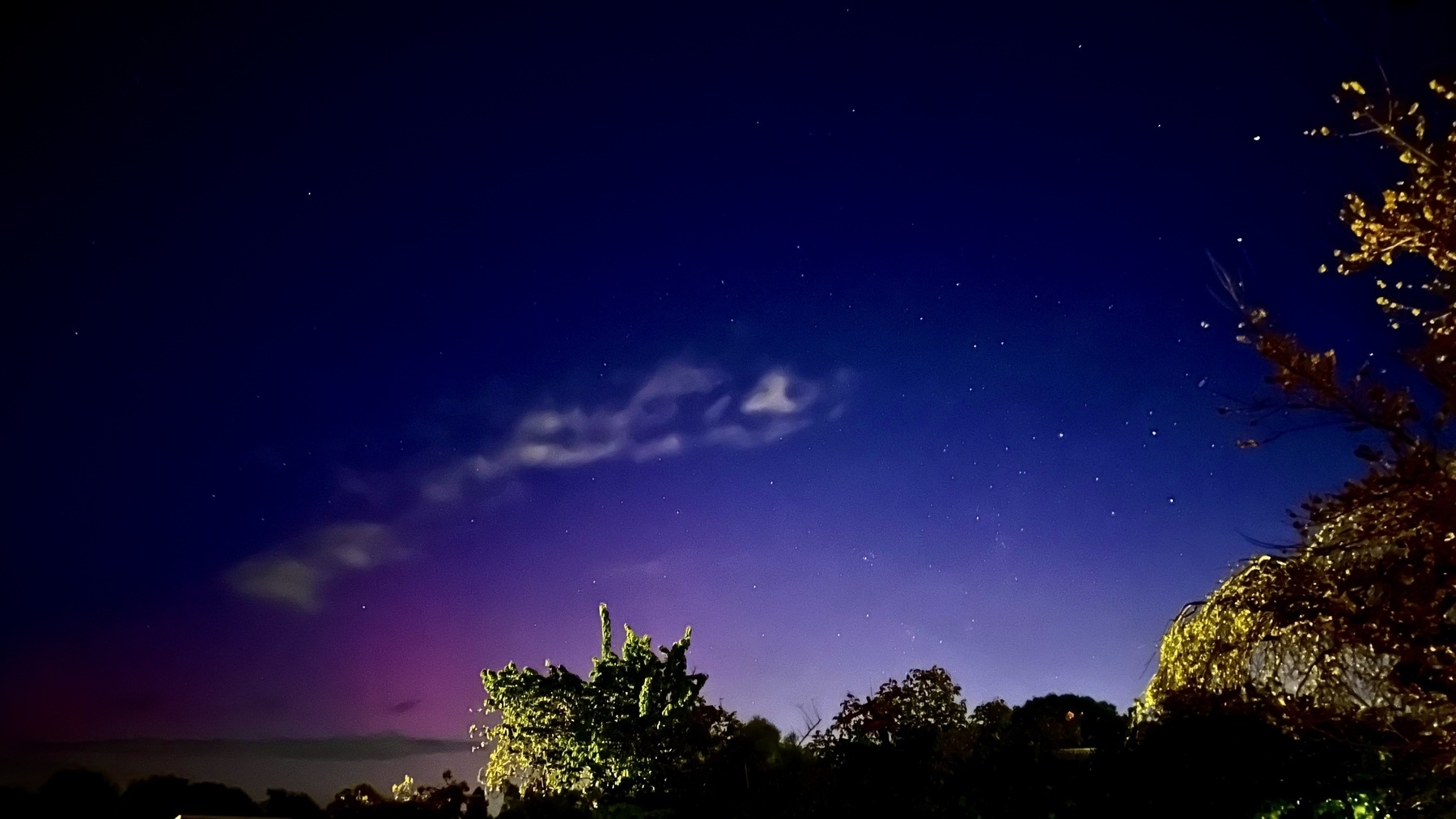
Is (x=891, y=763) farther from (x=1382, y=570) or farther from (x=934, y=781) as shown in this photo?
(x=1382, y=570)

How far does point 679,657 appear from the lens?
2033 centimetres

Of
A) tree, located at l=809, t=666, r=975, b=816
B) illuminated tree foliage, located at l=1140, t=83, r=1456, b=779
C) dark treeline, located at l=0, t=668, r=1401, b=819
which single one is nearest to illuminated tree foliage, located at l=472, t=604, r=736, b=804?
dark treeline, located at l=0, t=668, r=1401, b=819

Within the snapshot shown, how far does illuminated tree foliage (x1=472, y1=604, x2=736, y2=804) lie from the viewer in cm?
1811

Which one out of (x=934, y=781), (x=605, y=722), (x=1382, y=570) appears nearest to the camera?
(x=1382, y=570)

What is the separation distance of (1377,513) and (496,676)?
19.5 meters

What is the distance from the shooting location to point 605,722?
1911cm

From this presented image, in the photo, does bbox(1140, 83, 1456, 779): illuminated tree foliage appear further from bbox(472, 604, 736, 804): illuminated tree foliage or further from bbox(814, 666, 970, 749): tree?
bbox(472, 604, 736, 804): illuminated tree foliage

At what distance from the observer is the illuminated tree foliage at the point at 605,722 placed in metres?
18.1

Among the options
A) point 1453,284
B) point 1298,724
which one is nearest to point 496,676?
point 1298,724

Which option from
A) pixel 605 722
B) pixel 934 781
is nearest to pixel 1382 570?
pixel 934 781

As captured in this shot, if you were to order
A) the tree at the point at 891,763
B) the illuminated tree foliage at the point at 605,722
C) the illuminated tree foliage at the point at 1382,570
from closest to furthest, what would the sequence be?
1. the illuminated tree foliage at the point at 1382,570
2. the tree at the point at 891,763
3. the illuminated tree foliage at the point at 605,722

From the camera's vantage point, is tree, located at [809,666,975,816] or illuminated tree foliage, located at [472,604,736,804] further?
illuminated tree foliage, located at [472,604,736,804]

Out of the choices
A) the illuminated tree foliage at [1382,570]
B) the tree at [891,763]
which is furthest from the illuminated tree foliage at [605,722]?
the illuminated tree foliage at [1382,570]

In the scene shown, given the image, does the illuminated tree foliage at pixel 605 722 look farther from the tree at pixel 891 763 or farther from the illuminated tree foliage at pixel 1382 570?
the illuminated tree foliage at pixel 1382 570
